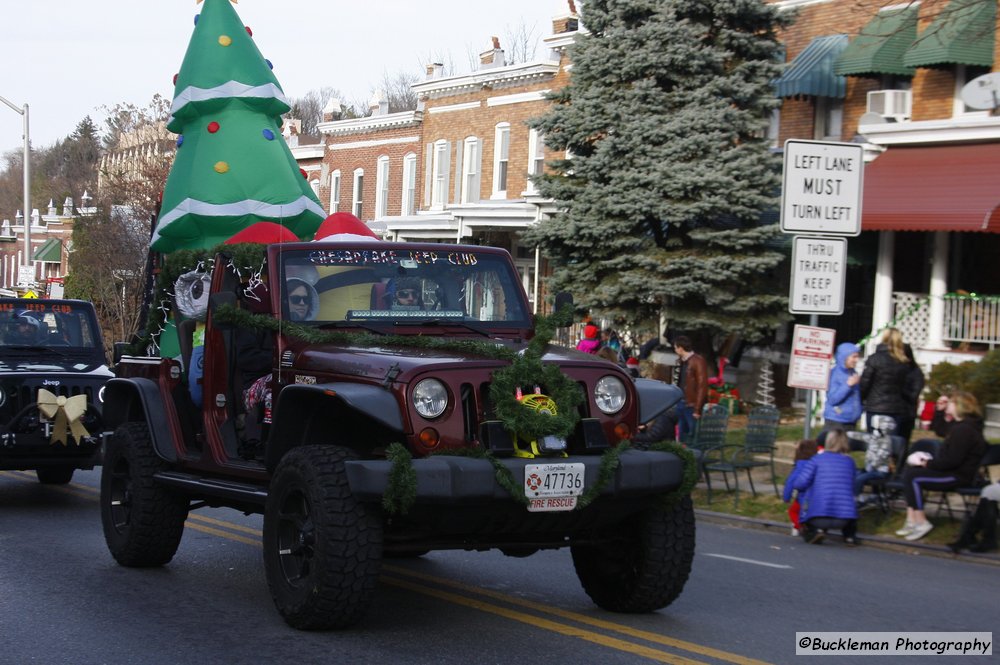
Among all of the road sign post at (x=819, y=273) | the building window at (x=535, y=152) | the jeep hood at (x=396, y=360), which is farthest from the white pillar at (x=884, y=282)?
the jeep hood at (x=396, y=360)

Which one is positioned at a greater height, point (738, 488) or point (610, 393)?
point (610, 393)

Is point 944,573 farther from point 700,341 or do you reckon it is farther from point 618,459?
point 700,341

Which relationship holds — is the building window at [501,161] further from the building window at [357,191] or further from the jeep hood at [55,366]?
the jeep hood at [55,366]

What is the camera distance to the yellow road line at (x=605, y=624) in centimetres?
668

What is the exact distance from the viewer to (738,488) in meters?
15.4

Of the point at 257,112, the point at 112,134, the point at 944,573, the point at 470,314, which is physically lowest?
the point at 944,573

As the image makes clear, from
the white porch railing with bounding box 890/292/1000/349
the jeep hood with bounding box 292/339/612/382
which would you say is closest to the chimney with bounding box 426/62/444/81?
the white porch railing with bounding box 890/292/1000/349

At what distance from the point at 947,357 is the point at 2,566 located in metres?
14.8

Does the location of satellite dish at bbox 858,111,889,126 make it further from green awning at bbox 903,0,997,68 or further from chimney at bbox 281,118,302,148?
chimney at bbox 281,118,302,148

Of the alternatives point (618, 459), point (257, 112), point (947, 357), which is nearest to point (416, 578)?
point (618, 459)

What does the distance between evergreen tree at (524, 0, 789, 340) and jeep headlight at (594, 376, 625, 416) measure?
1528 centimetres

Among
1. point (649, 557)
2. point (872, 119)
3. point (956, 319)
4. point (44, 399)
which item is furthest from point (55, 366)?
point (872, 119)

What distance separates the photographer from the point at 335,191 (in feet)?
147

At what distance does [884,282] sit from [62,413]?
13.7m
